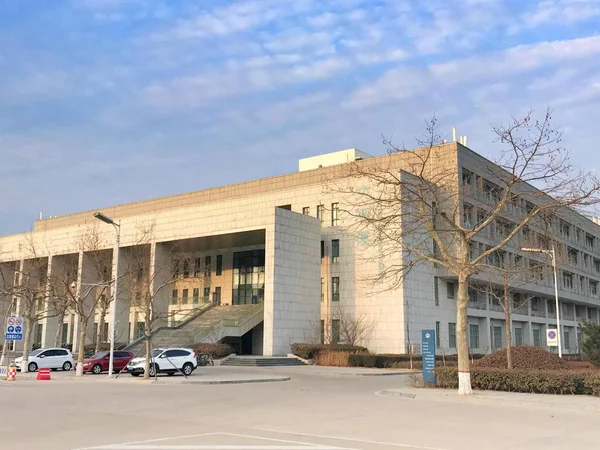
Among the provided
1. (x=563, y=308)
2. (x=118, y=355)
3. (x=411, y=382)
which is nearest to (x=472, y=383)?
(x=411, y=382)

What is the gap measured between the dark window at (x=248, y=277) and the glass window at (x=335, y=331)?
8.28 metres

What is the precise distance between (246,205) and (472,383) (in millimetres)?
32320

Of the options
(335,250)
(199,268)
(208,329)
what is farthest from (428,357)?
(199,268)

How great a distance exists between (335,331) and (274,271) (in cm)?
793

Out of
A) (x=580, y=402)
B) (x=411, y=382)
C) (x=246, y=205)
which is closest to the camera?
(x=580, y=402)

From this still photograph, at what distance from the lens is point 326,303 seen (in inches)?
2046

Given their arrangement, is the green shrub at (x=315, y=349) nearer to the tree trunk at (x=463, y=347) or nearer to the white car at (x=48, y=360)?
the white car at (x=48, y=360)

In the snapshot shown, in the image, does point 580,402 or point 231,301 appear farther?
point 231,301

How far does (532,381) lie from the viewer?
20.7 meters

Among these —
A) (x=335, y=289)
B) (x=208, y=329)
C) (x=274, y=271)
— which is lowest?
(x=208, y=329)

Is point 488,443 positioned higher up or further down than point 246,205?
further down

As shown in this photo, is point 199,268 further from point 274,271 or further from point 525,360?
point 525,360

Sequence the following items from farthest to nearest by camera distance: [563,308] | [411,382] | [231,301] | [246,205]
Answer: [563,308] < [231,301] < [246,205] < [411,382]

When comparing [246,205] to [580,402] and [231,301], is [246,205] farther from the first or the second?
[580,402]
